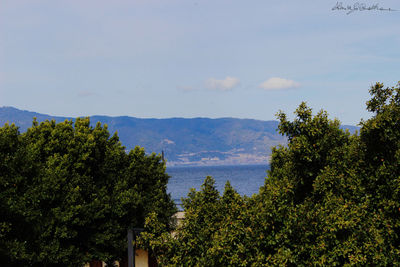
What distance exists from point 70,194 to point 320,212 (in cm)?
1950

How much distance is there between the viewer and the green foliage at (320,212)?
1627cm

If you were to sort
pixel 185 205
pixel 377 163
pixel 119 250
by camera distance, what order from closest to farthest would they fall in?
pixel 377 163
pixel 185 205
pixel 119 250

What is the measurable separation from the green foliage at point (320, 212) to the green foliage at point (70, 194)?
13.0 metres

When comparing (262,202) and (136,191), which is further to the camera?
(136,191)

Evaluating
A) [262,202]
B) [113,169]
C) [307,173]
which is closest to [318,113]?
[307,173]

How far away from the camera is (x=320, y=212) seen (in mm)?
16703

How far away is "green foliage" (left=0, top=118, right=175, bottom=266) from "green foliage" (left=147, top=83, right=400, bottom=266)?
1295cm

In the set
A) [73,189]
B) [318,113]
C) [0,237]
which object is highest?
[318,113]

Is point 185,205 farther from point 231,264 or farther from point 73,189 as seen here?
point 73,189

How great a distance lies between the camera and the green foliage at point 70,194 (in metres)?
29.1

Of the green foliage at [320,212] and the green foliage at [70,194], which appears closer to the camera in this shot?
the green foliage at [320,212]

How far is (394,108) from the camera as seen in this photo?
16.8m

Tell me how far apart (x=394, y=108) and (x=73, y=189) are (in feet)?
70.4

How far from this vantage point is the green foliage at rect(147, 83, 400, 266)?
53.4 feet
